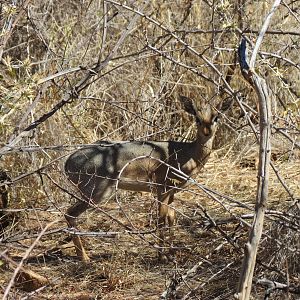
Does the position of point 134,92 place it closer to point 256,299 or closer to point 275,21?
point 275,21

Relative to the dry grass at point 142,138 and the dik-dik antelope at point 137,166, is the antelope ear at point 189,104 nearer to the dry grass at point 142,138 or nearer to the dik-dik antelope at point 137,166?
the dik-dik antelope at point 137,166

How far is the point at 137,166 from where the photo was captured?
270 inches

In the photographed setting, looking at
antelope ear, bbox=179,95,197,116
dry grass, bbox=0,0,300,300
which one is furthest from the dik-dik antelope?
dry grass, bbox=0,0,300,300

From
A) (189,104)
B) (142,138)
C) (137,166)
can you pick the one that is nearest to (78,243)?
(137,166)

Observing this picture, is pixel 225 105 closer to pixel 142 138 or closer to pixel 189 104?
pixel 189 104

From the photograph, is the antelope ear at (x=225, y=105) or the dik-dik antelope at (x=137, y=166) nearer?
the dik-dik antelope at (x=137, y=166)

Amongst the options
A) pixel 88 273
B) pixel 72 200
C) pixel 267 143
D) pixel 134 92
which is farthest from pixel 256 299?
pixel 134 92

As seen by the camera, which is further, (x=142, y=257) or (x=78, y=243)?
(x=78, y=243)

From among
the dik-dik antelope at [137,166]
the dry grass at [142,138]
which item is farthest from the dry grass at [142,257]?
the dik-dik antelope at [137,166]

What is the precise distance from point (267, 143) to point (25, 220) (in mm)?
4354

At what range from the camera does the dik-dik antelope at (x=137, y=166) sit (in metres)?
6.57

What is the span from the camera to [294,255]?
4.76 metres

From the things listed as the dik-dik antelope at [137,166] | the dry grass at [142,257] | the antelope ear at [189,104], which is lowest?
the dry grass at [142,257]

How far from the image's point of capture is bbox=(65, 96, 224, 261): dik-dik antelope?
6570 millimetres
